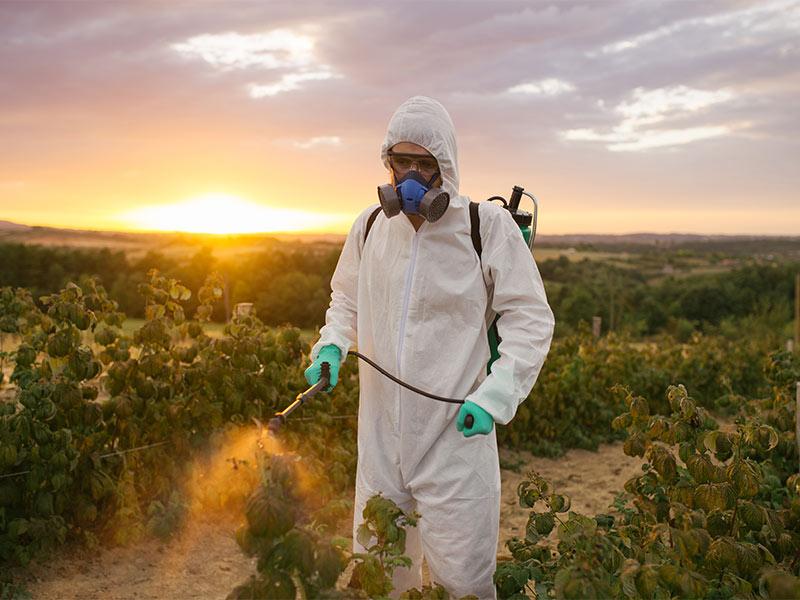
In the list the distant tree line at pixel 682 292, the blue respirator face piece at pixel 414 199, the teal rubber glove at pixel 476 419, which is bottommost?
the distant tree line at pixel 682 292

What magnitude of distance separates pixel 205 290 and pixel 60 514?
4.55ft

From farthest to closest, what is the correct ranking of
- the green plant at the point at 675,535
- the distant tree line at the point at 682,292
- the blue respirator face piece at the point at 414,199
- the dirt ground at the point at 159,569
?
the distant tree line at the point at 682,292, the dirt ground at the point at 159,569, the blue respirator face piece at the point at 414,199, the green plant at the point at 675,535

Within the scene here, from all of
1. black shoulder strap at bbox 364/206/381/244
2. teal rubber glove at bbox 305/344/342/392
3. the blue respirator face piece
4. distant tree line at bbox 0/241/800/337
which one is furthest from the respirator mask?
distant tree line at bbox 0/241/800/337

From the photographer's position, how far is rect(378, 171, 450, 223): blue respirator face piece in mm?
1913

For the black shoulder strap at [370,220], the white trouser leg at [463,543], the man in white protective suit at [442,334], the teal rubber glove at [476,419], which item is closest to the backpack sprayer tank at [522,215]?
the man in white protective suit at [442,334]

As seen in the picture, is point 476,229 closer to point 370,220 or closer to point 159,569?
point 370,220

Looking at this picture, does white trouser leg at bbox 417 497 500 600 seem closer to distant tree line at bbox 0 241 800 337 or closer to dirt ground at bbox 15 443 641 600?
dirt ground at bbox 15 443 641 600

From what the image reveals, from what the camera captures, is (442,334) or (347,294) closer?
(442,334)

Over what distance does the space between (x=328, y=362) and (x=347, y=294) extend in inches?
13.7

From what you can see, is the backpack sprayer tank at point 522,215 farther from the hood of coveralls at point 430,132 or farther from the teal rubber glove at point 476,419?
the teal rubber glove at point 476,419

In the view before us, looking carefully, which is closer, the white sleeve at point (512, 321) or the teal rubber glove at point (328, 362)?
the white sleeve at point (512, 321)

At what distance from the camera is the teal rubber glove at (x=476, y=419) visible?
1785mm

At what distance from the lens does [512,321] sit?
6.30 ft

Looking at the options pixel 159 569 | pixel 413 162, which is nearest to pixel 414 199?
pixel 413 162
